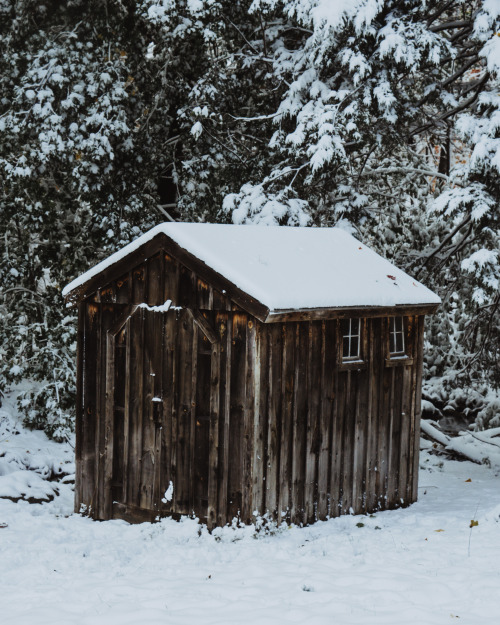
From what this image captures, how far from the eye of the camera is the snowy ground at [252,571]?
635 cm

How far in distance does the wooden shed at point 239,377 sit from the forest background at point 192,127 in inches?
149

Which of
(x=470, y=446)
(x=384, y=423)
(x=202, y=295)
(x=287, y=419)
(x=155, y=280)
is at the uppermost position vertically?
(x=155, y=280)

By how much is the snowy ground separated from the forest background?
5.26 metres

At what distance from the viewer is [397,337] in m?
10.4

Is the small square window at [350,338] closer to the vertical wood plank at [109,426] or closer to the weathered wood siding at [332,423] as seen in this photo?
the weathered wood siding at [332,423]

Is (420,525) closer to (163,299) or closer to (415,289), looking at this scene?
(415,289)

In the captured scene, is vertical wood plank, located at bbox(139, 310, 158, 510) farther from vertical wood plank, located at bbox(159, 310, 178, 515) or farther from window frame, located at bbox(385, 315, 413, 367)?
window frame, located at bbox(385, 315, 413, 367)

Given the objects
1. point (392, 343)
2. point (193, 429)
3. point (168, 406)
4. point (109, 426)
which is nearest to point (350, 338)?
point (392, 343)

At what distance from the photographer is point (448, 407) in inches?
818

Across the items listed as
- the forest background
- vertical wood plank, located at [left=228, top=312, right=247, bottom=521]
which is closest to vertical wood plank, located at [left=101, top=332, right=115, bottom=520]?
vertical wood plank, located at [left=228, top=312, right=247, bottom=521]

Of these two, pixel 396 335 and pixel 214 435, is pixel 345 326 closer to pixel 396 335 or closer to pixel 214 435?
pixel 396 335

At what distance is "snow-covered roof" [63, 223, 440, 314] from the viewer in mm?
8430

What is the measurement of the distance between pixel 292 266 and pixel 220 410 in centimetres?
185

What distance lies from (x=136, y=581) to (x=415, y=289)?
17.3ft
